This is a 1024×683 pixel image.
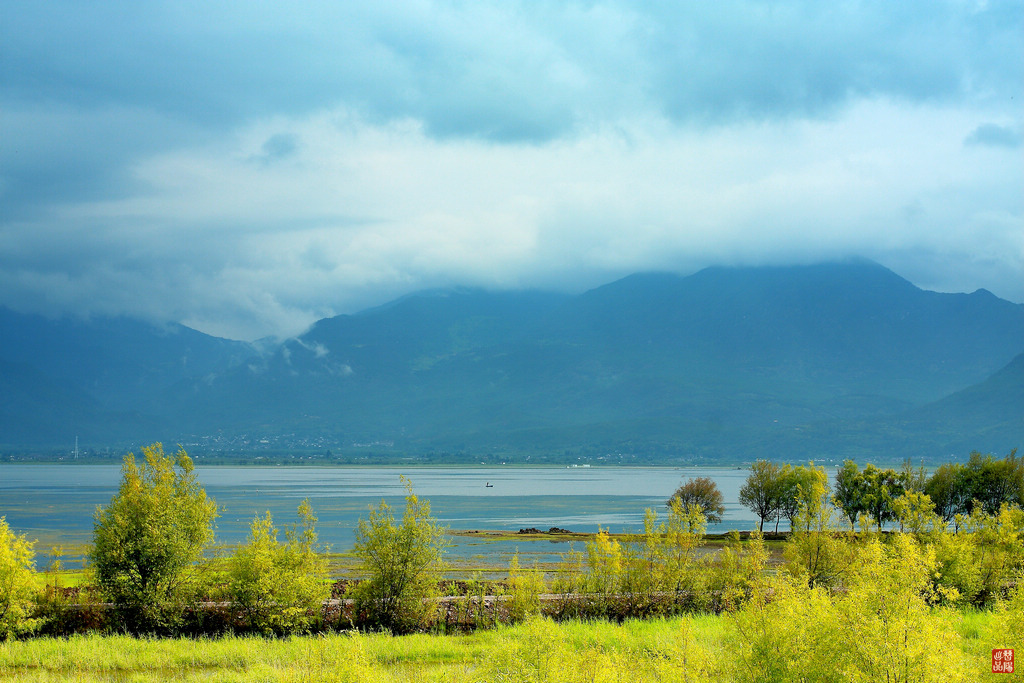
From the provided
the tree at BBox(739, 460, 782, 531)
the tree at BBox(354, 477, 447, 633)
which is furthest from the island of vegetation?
the tree at BBox(739, 460, 782, 531)

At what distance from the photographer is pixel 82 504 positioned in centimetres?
8931

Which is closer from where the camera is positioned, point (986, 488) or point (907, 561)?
point (907, 561)

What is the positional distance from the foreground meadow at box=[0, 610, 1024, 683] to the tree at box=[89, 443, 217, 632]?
1474 millimetres

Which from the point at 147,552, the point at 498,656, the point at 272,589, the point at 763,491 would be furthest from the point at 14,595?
the point at 763,491

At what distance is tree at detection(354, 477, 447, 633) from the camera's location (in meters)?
25.2

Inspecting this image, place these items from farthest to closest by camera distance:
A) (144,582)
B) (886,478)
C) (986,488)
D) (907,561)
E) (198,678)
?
(886,478) < (986,488) < (144,582) < (198,678) < (907,561)

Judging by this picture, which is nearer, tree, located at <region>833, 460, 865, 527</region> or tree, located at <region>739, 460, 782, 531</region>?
tree, located at <region>833, 460, 865, 527</region>

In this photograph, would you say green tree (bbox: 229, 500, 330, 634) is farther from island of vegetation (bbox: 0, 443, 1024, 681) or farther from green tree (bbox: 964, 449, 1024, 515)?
green tree (bbox: 964, 449, 1024, 515)

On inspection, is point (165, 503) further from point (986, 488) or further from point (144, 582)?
point (986, 488)

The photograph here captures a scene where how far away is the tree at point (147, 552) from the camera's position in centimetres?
2373

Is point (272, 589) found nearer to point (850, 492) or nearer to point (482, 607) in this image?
point (482, 607)

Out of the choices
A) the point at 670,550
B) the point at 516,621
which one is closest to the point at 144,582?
the point at 516,621

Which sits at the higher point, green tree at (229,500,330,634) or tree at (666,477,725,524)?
green tree at (229,500,330,634)

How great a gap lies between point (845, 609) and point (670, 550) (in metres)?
15.6
